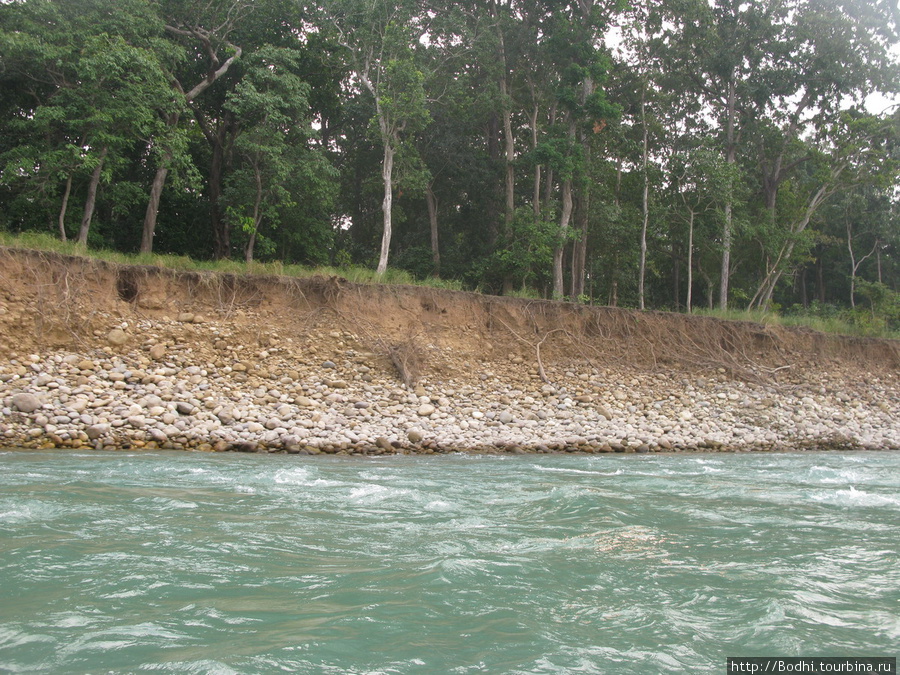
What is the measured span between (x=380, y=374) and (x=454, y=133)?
1381 centimetres

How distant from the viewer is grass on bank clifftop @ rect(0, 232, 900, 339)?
13789mm

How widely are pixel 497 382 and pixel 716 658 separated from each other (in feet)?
41.7

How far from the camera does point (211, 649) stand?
2895 mm

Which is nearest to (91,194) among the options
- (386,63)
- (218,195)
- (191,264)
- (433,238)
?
(191,264)

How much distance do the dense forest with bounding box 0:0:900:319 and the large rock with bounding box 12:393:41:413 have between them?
23.8 feet

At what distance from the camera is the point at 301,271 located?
53.6 feet

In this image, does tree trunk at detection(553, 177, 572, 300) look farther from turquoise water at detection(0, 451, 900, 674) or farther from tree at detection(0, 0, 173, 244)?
turquoise water at detection(0, 451, 900, 674)

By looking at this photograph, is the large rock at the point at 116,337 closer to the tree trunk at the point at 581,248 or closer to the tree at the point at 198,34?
the tree at the point at 198,34

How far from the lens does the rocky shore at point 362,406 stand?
1073 centimetres

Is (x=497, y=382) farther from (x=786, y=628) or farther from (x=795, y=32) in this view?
(x=795, y=32)

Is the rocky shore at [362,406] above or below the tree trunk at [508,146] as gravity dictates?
below

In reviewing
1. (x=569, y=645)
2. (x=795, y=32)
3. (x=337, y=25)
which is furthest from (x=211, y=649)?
(x=795, y=32)

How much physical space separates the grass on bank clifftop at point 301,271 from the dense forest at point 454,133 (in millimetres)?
2151

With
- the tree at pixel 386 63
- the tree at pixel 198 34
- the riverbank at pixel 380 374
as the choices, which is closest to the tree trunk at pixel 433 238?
the tree at pixel 386 63
